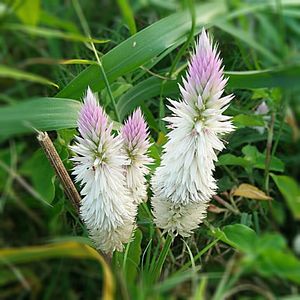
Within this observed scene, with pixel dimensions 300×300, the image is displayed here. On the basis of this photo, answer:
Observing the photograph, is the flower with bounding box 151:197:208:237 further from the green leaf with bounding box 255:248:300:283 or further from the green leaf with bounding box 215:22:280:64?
the green leaf with bounding box 215:22:280:64

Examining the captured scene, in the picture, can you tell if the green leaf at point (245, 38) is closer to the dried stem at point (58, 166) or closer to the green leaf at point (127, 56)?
the green leaf at point (127, 56)

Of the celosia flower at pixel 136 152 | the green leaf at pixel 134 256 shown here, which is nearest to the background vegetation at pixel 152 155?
the green leaf at pixel 134 256

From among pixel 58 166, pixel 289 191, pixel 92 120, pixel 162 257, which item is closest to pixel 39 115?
pixel 58 166

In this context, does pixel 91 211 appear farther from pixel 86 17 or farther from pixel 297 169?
pixel 86 17

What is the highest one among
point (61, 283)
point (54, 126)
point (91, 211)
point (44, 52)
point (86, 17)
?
point (86, 17)

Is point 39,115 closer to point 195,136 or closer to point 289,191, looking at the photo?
point 195,136

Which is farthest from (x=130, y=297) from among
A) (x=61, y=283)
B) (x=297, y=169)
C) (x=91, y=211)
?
(x=297, y=169)
